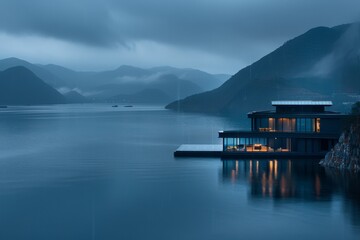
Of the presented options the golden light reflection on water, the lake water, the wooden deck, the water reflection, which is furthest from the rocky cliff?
the wooden deck

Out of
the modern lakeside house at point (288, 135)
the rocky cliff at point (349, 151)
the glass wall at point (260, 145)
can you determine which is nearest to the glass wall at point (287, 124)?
the modern lakeside house at point (288, 135)

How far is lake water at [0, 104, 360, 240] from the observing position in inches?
1308

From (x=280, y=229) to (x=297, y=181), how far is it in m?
16.7

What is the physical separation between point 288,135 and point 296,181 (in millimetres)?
14755

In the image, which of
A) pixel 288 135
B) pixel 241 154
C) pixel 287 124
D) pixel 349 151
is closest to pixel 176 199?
pixel 241 154

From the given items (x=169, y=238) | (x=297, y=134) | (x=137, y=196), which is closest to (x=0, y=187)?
(x=137, y=196)

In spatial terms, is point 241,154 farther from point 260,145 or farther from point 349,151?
point 349,151

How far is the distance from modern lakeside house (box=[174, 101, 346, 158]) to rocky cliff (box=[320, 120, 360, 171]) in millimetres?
6244

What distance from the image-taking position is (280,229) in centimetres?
3303

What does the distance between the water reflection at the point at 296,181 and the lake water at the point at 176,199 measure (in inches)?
3.7

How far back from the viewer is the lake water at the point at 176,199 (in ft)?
109

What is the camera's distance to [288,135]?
206 ft

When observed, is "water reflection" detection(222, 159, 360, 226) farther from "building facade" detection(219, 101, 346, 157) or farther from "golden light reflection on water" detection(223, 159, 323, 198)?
"building facade" detection(219, 101, 346, 157)

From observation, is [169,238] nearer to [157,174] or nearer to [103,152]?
Result: [157,174]
